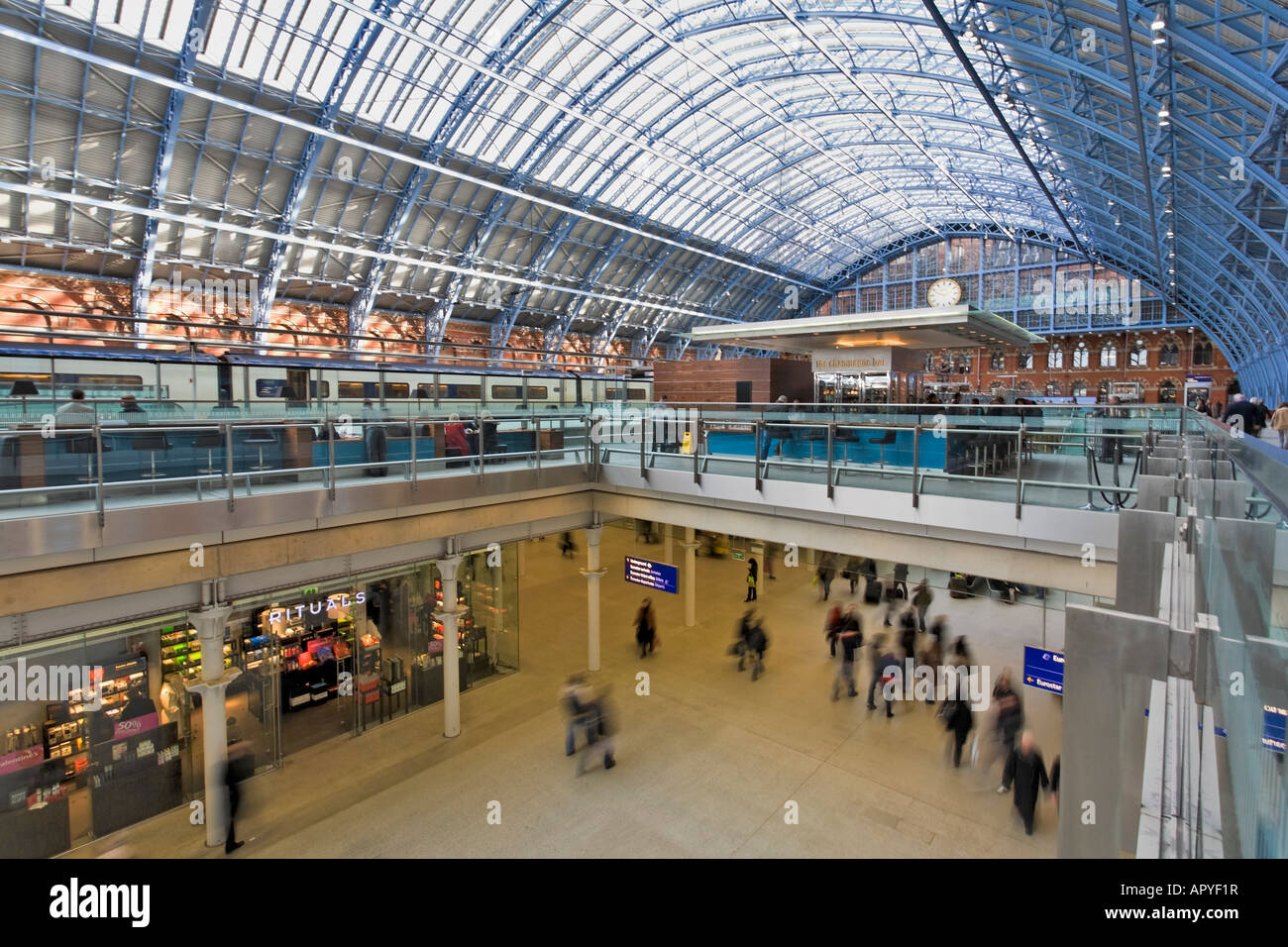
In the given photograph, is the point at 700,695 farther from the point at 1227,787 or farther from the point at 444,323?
the point at 444,323

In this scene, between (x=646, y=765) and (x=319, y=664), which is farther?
(x=319, y=664)

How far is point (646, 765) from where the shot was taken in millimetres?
11234

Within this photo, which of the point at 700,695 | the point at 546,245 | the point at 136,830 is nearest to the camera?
the point at 136,830

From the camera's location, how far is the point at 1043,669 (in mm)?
11320

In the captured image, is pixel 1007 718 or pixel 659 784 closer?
pixel 1007 718

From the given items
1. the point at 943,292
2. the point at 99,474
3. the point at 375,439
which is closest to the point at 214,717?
the point at 99,474

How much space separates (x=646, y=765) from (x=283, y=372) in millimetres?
11714

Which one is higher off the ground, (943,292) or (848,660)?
(943,292)

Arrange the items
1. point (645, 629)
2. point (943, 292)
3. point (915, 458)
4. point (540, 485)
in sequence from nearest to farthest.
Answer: point (915, 458) < point (540, 485) < point (645, 629) < point (943, 292)

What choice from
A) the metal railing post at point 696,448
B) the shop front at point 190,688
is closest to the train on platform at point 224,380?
the shop front at point 190,688

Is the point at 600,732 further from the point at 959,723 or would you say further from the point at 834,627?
the point at 834,627

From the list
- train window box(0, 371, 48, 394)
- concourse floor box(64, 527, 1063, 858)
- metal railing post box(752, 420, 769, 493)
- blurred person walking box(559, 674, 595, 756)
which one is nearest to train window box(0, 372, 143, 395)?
train window box(0, 371, 48, 394)

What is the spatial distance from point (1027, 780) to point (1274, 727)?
32.0ft
